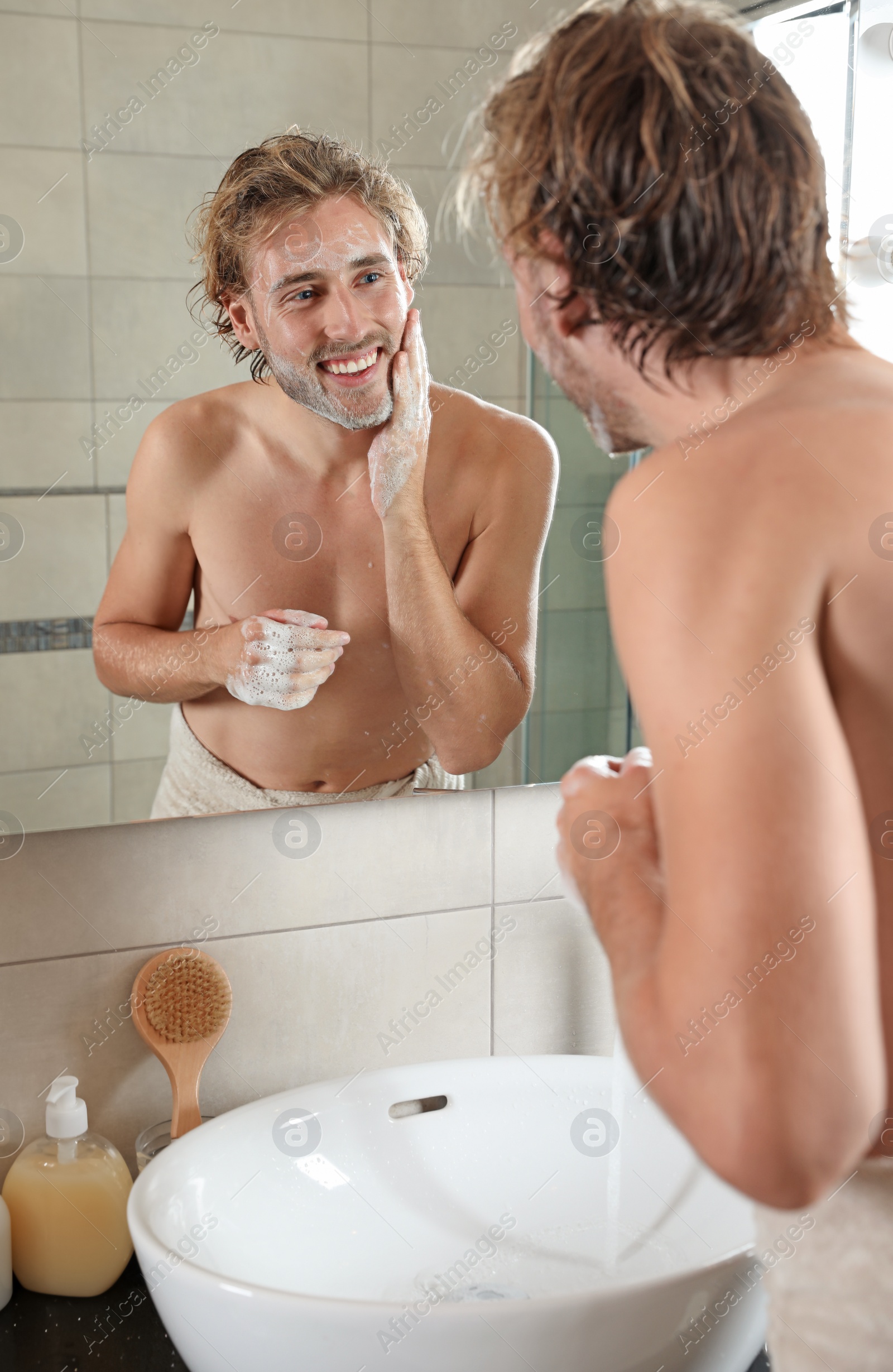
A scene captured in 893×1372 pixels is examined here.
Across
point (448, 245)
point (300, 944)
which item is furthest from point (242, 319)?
point (300, 944)

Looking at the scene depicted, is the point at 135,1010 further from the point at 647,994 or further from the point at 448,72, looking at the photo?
the point at 448,72

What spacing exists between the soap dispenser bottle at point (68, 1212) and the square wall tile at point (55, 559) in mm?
356

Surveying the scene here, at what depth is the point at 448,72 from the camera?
0.92 meters

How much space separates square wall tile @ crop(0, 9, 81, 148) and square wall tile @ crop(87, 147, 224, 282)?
31 mm

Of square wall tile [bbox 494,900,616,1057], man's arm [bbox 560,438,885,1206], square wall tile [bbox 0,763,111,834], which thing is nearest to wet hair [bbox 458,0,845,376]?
man's arm [bbox 560,438,885,1206]

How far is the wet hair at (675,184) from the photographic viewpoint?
54 cm

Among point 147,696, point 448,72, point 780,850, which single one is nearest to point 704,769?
point 780,850

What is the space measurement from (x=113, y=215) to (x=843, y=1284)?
2.63 ft

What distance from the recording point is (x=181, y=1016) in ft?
3.09

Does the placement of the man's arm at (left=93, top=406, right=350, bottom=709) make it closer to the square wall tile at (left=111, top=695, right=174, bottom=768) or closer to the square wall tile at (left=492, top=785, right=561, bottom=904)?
the square wall tile at (left=111, top=695, right=174, bottom=768)

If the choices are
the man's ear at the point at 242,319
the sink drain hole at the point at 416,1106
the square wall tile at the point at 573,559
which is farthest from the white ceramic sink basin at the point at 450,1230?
the man's ear at the point at 242,319

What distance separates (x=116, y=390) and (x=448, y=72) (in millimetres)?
366

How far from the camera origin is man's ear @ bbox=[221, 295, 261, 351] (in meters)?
0.88

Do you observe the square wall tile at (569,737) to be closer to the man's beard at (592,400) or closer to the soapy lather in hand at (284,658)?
the soapy lather in hand at (284,658)
